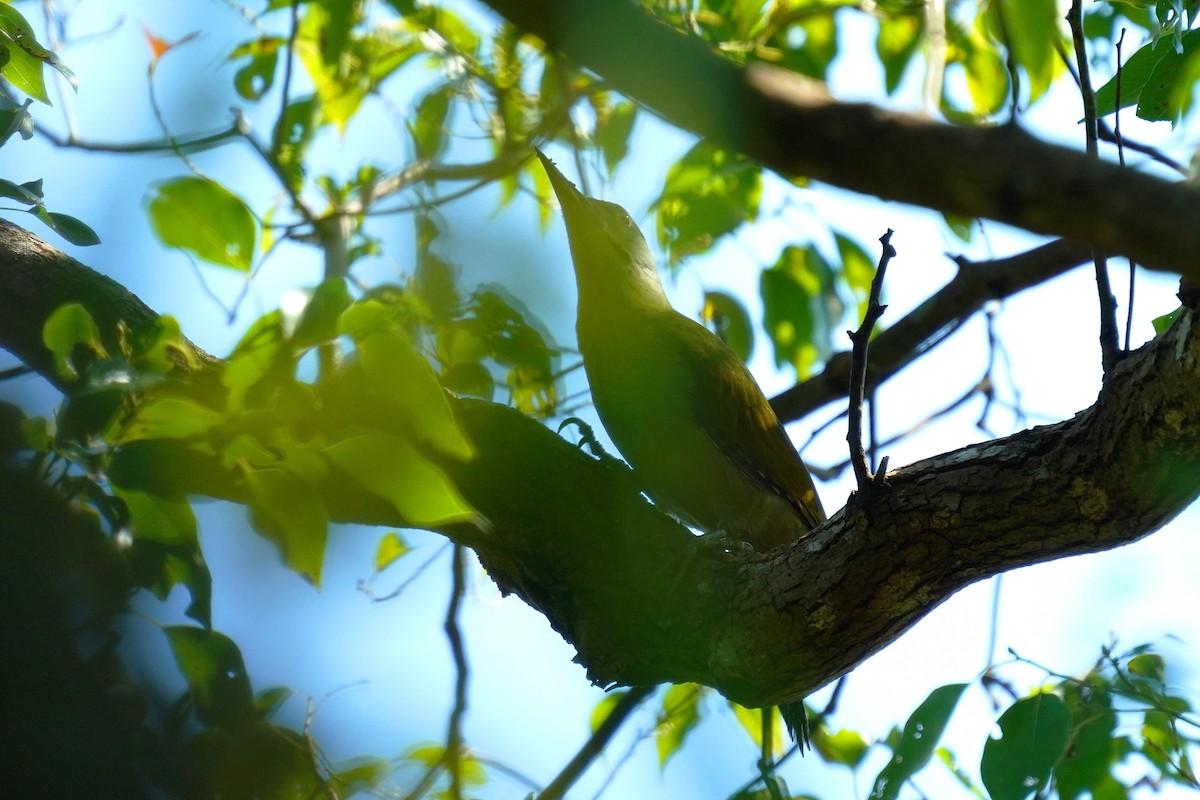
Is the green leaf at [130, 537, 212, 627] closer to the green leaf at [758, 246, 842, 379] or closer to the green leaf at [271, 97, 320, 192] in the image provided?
the green leaf at [271, 97, 320, 192]

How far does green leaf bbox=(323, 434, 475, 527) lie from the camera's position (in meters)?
1.01

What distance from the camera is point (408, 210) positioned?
166 cm

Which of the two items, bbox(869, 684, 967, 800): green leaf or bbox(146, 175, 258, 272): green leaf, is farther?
bbox(869, 684, 967, 800): green leaf

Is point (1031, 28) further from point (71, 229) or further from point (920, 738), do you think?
point (920, 738)

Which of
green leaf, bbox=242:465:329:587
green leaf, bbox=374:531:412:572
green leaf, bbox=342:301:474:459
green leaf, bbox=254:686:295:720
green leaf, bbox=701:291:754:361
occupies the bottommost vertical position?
green leaf, bbox=254:686:295:720

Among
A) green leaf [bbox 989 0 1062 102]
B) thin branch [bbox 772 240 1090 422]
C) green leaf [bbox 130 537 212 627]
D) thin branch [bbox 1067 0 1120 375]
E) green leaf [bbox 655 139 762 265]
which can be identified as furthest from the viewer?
thin branch [bbox 772 240 1090 422]

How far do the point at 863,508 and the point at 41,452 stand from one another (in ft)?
4.79

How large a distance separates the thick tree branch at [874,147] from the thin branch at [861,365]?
2.70ft

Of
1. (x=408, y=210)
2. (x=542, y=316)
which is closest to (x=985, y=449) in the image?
(x=542, y=316)

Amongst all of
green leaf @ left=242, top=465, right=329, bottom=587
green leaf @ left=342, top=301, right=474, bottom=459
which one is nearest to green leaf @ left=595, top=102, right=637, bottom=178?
green leaf @ left=342, top=301, right=474, bottom=459

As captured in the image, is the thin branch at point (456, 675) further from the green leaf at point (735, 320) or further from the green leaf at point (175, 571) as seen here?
the green leaf at point (735, 320)

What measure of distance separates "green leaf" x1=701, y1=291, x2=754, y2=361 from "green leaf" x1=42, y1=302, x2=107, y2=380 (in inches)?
110

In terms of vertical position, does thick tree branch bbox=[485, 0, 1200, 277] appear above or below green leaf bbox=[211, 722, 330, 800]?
above

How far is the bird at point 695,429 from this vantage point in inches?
125
